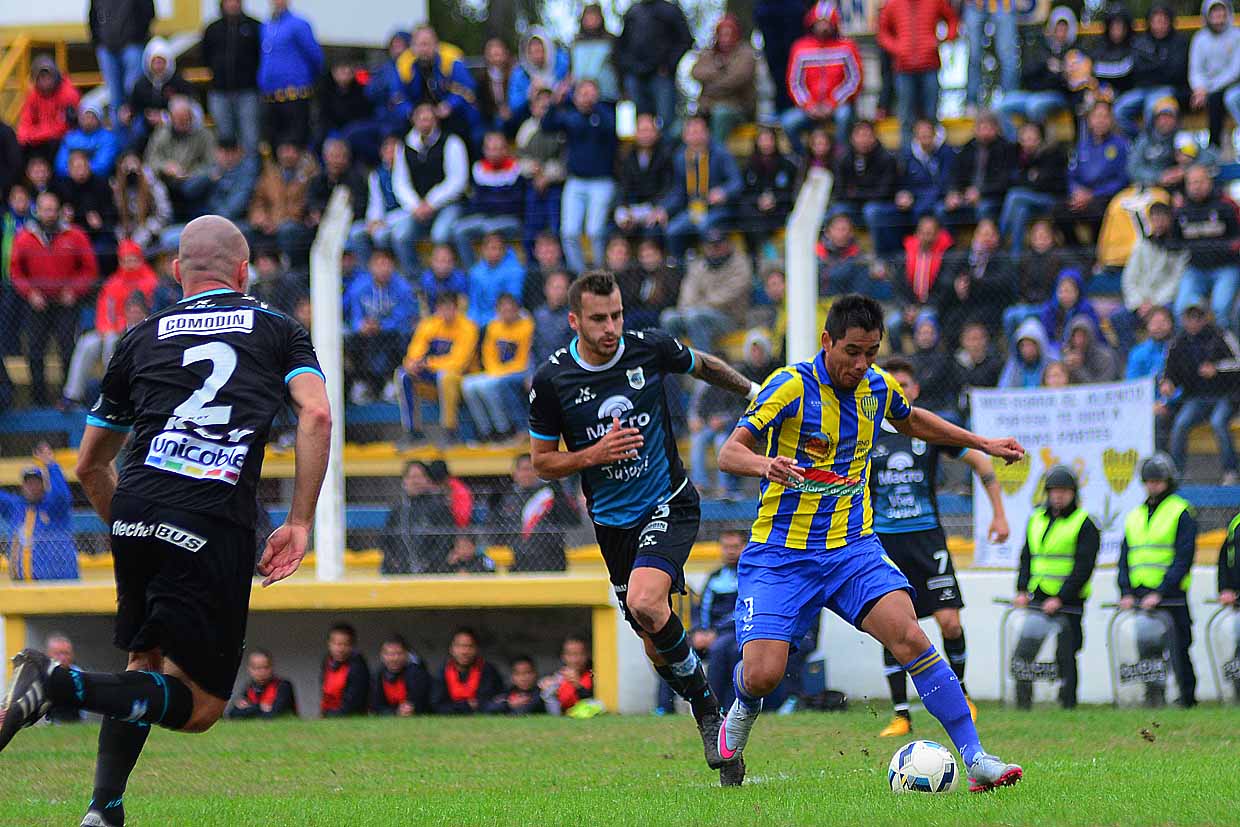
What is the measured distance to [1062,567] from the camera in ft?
40.9

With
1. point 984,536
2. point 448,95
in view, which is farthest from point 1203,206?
point 448,95

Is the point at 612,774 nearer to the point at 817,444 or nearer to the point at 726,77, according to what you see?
the point at 817,444

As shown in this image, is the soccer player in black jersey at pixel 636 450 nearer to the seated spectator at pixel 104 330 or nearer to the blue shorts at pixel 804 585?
the blue shorts at pixel 804 585

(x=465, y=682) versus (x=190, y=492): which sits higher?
(x=190, y=492)

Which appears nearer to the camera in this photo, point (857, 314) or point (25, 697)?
point (25, 697)

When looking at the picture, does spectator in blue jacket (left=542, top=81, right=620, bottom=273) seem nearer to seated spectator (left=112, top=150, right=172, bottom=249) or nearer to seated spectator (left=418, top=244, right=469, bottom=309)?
seated spectator (left=418, top=244, right=469, bottom=309)

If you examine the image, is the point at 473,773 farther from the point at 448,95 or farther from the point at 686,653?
the point at 448,95

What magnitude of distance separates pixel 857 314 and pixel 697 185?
30.4 feet

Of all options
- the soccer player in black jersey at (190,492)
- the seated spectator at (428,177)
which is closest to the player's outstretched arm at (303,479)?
the soccer player in black jersey at (190,492)

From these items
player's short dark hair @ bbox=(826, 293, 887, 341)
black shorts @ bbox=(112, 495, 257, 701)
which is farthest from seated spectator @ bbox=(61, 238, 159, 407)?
black shorts @ bbox=(112, 495, 257, 701)

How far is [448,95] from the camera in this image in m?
17.2

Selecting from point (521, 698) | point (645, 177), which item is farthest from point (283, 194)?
point (521, 698)

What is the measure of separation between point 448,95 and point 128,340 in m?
11.5

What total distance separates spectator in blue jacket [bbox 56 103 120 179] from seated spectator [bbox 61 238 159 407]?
354cm
